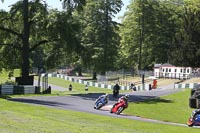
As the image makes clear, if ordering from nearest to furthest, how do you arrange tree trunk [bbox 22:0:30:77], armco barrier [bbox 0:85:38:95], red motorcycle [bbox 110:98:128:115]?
red motorcycle [bbox 110:98:128:115] < armco barrier [bbox 0:85:38:95] < tree trunk [bbox 22:0:30:77]

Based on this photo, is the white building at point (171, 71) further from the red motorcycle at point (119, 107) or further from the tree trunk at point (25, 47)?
the red motorcycle at point (119, 107)

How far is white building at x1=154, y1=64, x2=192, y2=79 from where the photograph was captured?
74750 mm

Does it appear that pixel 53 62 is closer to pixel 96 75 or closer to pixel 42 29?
pixel 42 29

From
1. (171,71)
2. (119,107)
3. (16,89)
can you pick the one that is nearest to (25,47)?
(16,89)

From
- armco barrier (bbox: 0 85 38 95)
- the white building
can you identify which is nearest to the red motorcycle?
armco barrier (bbox: 0 85 38 95)

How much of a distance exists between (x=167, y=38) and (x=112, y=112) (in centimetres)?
6382

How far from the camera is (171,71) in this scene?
3115 inches

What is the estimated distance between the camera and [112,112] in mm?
27172

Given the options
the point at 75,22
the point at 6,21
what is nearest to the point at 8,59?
the point at 6,21

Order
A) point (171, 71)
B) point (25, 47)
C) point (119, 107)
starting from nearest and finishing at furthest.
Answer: point (119, 107)
point (25, 47)
point (171, 71)

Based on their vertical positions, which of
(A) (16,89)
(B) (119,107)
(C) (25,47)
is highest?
(C) (25,47)

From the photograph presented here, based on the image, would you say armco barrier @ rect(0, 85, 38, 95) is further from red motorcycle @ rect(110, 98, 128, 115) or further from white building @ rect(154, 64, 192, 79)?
white building @ rect(154, 64, 192, 79)

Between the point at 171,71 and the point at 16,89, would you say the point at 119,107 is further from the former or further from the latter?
the point at 171,71

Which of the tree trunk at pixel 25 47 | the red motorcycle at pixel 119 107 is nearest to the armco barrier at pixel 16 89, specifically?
the tree trunk at pixel 25 47
